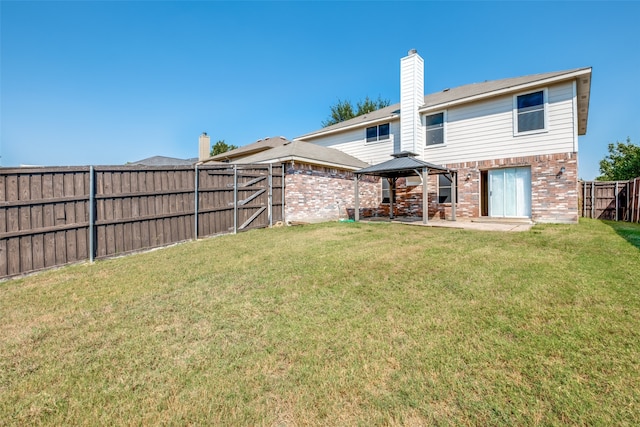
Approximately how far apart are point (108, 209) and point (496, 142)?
12.9m

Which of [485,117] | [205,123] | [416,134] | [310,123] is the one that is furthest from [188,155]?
[485,117]

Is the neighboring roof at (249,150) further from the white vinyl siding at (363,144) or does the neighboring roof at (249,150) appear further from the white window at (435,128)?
the white window at (435,128)

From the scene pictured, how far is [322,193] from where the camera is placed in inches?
472

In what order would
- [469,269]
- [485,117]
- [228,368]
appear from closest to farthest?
1. [228,368]
2. [469,269]
3. [485,117]

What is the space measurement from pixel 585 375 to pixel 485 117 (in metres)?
11.7

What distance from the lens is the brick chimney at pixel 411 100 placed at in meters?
12.6

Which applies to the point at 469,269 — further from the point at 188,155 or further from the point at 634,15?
the point at 188,155

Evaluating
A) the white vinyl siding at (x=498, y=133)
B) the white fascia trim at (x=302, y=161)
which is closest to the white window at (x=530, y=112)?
the white vinyl siding at (x=498, y=133)

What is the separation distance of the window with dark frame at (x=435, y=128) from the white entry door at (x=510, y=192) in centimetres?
264

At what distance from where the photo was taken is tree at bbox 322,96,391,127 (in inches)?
1190

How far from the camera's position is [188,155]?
3841cm

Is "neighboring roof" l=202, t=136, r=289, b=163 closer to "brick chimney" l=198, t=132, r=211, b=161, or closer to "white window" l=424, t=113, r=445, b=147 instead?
"brick chimney" l=198, t=132, r=211, b=161

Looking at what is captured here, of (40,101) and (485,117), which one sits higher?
(40,101)

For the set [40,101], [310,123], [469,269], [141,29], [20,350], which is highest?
[310,123]
